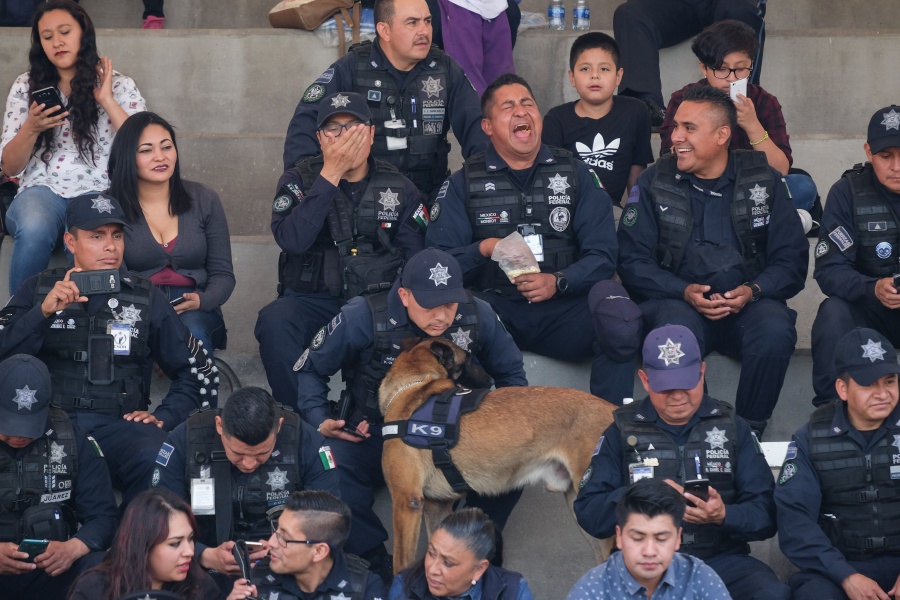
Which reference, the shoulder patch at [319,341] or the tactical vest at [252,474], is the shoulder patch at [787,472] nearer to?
the tactical vest at [252,474]

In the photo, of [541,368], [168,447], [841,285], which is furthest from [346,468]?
[841,285]

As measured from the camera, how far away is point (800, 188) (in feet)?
25.0

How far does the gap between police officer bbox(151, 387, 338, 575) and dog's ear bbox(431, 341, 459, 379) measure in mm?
702

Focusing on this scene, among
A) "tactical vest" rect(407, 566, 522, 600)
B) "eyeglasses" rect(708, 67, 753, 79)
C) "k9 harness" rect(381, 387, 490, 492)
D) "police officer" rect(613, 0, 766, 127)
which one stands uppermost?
"police officer" rect(613, 0, 766, 127)

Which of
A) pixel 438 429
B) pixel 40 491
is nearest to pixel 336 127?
pixel 438 429

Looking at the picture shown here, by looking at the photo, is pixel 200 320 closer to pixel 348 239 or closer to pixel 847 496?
pixel 348 239

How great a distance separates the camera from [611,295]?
257 inches

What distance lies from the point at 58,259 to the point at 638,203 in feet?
10.7

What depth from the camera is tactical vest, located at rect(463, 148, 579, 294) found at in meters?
6.96

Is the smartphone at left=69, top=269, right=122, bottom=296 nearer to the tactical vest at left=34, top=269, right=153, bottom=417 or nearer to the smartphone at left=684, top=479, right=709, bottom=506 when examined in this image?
the tactical vest at left=34, top=269, right=153, bottom=417

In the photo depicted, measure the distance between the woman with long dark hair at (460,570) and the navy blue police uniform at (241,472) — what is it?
27.7 inches

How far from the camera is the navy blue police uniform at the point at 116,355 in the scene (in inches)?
236

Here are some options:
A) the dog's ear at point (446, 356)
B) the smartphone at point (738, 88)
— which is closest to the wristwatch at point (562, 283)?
the dog's ear at point (446, 356)

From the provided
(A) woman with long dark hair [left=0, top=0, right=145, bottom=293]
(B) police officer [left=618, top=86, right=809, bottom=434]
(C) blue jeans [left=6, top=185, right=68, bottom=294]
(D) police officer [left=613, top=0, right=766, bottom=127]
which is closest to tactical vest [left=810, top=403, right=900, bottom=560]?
(B) police officer [left=618, top=86, right=809, bottom=434]
